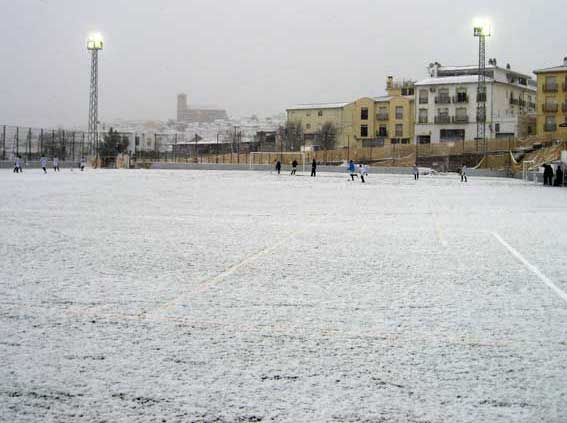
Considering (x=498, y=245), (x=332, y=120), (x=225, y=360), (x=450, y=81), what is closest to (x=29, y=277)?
(x=225, y=360)

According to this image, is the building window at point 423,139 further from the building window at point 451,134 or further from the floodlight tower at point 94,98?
the floodlight tower at point 94,98

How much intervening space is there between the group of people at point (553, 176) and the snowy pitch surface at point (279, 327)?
29184mm

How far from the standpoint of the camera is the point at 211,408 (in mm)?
4570

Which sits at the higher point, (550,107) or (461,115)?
(550,107)

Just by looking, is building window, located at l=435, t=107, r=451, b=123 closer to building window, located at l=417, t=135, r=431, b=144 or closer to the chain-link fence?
building window, located at l=417, t=135, r=431, b=144

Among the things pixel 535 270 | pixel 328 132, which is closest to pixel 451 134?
pixel 328 132

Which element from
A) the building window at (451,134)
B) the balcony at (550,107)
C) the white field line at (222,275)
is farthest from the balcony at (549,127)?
the white field line at (222,275)

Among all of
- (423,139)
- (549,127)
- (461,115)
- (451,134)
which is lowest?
(423,139)

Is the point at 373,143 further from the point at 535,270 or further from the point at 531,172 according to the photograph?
the point at 535,270

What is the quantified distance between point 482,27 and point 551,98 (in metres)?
21.3

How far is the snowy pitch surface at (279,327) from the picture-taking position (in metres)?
4.69

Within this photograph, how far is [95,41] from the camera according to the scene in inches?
2648

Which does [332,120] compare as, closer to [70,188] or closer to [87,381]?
[70,188]

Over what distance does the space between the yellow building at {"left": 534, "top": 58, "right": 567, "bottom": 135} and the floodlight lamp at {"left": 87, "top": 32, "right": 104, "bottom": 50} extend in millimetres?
45602
